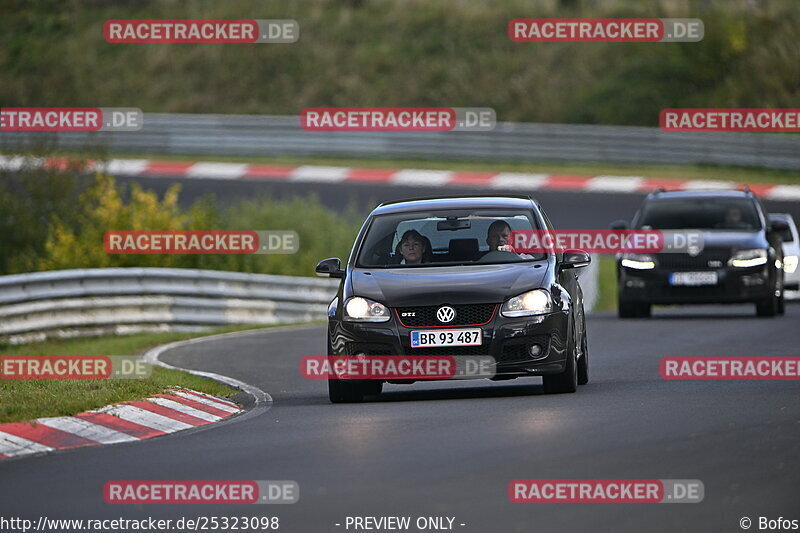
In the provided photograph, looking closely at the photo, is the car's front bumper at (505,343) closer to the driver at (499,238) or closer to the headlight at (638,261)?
the driver at (499,238)

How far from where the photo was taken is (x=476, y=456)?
990cm

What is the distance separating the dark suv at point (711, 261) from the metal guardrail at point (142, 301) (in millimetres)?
5348

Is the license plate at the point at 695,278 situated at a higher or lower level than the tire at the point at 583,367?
higher

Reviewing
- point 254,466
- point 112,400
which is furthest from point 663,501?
point 112,400

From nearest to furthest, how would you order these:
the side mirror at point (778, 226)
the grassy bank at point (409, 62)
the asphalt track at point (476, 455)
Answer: the asphalt track at point (476, 455)
the side mirror at point (778, 226)
the grassy bank at point (409, 62)

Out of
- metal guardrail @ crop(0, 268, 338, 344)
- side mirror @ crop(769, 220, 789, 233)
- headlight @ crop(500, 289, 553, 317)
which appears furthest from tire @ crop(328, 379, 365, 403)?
side mirror @ crop(769, 220, 789, 233)

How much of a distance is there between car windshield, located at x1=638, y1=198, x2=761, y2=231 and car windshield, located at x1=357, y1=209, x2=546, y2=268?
9.71 meters

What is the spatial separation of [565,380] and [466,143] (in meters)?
29.3

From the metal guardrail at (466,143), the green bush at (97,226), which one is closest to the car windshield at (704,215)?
the green bush at (97,226)

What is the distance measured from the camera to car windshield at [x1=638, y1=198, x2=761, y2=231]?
78.2 ft

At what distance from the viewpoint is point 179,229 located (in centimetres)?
2866

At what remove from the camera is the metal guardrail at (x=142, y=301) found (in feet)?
75.4

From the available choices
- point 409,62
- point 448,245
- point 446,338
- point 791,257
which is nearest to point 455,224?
point 448,245

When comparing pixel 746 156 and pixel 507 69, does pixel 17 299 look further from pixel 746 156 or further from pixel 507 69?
pixel 507 69
